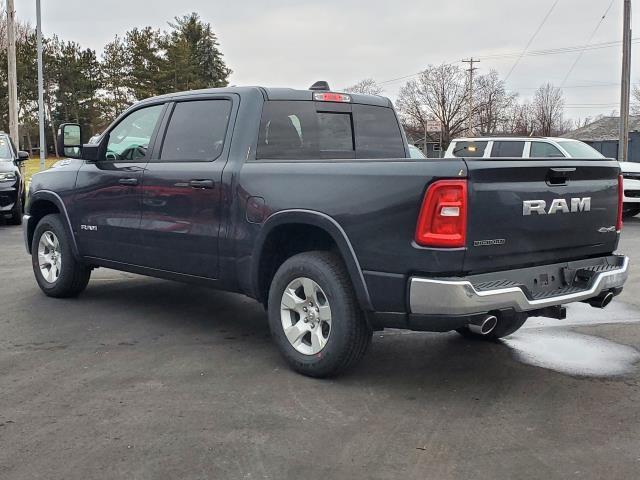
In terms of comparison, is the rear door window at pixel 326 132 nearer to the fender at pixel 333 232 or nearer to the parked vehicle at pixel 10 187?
the fender at pixel 333 232

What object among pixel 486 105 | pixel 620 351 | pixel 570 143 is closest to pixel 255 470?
pixel 620 351

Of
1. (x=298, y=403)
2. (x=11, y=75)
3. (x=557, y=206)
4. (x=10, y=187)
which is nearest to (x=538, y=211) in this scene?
(x=557, y=206)

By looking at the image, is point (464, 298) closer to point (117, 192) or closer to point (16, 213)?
point (117, 192)

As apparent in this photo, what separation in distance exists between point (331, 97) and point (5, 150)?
35.0ft

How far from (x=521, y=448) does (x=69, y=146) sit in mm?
4923

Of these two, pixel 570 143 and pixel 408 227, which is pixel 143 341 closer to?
pixel 408 227

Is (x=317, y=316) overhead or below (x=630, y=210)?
overhead

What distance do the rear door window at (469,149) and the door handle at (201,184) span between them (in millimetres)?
10811

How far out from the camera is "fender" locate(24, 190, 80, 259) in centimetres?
664

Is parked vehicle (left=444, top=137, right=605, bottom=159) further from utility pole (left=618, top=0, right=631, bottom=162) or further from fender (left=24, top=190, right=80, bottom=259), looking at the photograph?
utility pole (left=618, top=0, right=631, bottom=162)

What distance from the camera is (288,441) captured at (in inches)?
142

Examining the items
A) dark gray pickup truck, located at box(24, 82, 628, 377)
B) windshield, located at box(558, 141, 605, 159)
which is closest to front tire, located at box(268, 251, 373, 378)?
dark gray pickup truck, located at box(24, 82, 628, 377)

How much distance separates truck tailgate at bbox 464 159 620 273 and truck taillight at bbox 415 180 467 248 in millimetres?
55

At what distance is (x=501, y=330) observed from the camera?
550 centimetres
